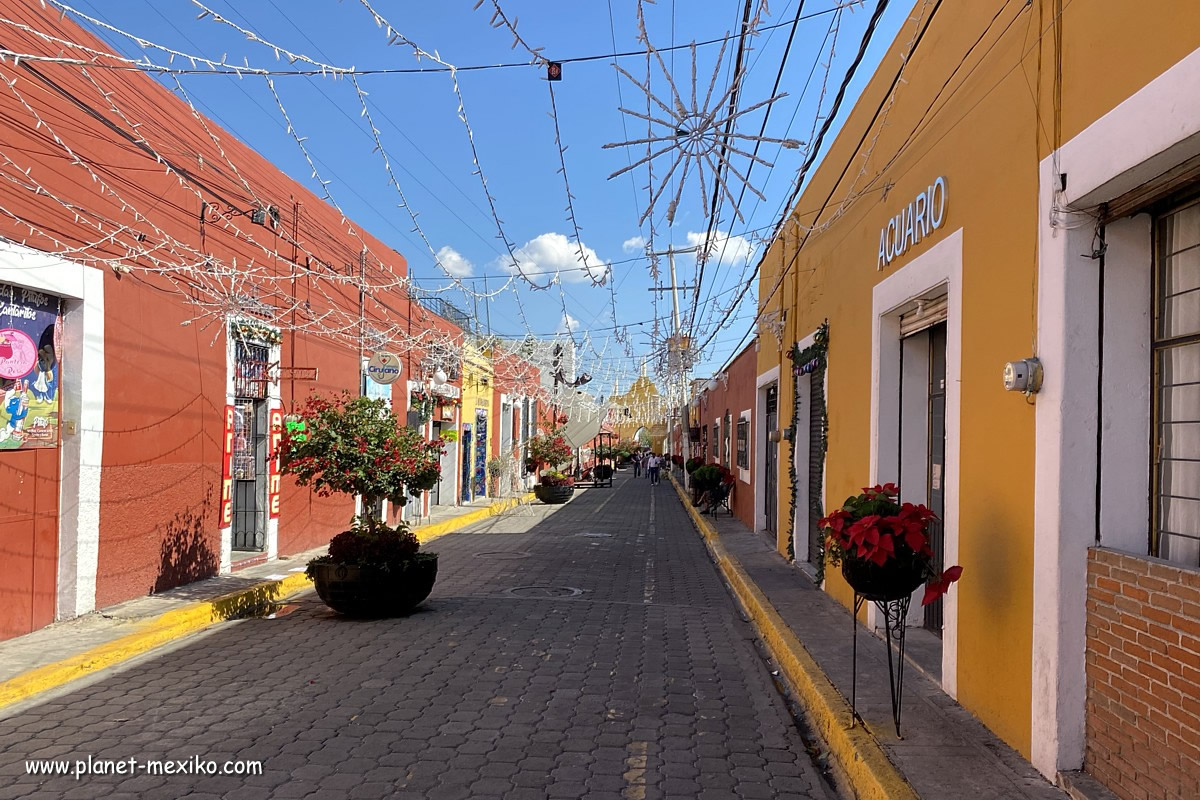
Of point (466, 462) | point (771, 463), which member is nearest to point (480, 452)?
point (466, 462)

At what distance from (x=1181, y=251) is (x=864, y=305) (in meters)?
4.61

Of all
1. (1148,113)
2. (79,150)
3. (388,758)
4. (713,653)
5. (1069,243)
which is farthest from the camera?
(79,150)

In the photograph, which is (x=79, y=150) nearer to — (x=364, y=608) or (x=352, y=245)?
(x=364, y=608)

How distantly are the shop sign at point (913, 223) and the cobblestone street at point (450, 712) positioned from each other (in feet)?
11.7

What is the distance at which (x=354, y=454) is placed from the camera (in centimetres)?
895

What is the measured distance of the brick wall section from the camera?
3.29 metres

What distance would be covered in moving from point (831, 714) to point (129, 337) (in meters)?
7.64

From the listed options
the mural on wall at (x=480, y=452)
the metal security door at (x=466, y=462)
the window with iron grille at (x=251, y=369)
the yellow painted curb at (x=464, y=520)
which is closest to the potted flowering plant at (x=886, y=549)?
the window with iron grille at (x=251, y=369)

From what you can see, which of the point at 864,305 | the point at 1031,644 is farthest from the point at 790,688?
the point at 864,305

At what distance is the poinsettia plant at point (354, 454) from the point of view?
8.96 meters

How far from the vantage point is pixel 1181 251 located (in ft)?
12.4

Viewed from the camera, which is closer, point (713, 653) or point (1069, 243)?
point (1069, 243)

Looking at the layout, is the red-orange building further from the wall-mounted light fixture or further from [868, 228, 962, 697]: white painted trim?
the wall-mounted light fixture

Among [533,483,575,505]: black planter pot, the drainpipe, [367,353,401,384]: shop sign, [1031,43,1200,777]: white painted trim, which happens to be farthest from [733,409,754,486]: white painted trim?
the drainpipe
